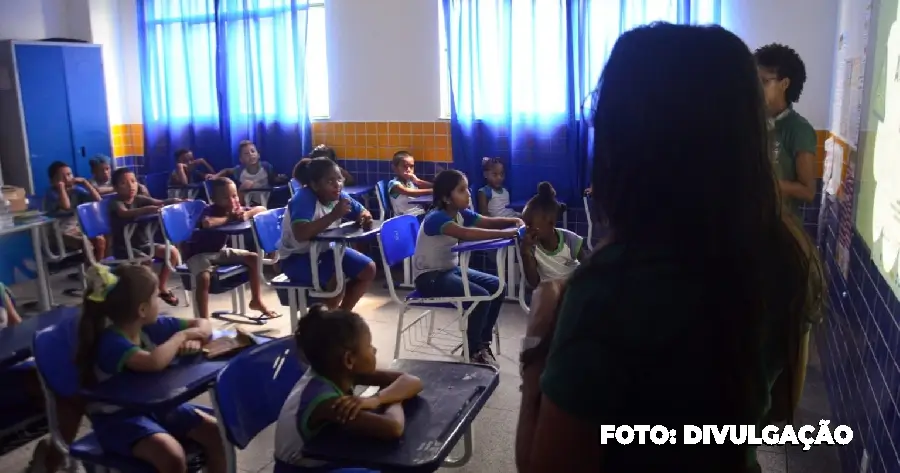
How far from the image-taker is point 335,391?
1.66 meters

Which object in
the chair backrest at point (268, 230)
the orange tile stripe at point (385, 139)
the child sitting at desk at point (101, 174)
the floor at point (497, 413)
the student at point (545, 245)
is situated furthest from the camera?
the child sitting at desk at point (101, 174)

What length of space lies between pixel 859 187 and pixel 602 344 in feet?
7.09

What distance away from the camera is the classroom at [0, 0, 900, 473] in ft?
2.34

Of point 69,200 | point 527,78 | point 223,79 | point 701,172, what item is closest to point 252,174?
point 223,79

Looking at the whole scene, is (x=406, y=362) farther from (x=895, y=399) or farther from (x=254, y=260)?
(x=254, y=260)

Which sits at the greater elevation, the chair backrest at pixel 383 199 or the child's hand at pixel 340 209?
the child's hand at pixel 340 209

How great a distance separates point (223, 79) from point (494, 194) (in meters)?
2.77

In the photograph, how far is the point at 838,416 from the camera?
2.79 metres

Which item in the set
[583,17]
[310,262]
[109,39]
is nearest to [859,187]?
[310,262]

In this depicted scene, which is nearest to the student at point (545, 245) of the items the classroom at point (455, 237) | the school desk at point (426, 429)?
the classroom at point (455, 237)

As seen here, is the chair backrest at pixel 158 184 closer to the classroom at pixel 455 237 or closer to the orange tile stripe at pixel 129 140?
the classroom at pixel 455 237

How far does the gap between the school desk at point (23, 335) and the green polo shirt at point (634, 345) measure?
199cm

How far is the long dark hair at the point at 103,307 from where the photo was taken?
2.06 m

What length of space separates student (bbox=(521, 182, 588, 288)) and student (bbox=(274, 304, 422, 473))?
1582 millimetres
